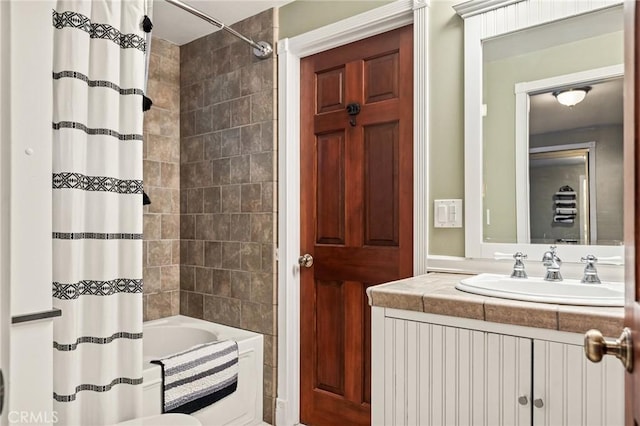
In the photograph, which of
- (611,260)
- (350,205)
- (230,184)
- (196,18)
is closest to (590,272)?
(611,260)

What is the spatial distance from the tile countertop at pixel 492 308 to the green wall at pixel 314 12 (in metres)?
1.42

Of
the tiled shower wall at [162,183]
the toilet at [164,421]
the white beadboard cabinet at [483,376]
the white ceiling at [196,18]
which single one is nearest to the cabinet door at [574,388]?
the white beadboard cabinet at [483,376]

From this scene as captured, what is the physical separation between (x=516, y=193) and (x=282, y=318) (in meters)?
1.41

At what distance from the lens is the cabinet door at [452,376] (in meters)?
1.20

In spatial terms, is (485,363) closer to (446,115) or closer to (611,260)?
(611,260)

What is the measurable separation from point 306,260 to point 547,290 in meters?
1.29

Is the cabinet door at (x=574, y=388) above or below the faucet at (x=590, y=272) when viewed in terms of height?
below

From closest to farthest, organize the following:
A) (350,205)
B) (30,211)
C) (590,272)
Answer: (30,211)
(590,272)
(350,205)

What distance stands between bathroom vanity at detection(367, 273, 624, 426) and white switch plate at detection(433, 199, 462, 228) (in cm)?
42

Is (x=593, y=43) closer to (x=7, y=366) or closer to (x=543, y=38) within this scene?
(x=543, y=38)

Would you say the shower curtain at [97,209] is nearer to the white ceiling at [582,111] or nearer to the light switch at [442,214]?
the light switch at [442,214]

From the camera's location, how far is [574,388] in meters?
1.12

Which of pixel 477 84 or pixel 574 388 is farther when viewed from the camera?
pixel 477 84

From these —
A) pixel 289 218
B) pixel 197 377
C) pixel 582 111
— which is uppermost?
pixel 582 111
